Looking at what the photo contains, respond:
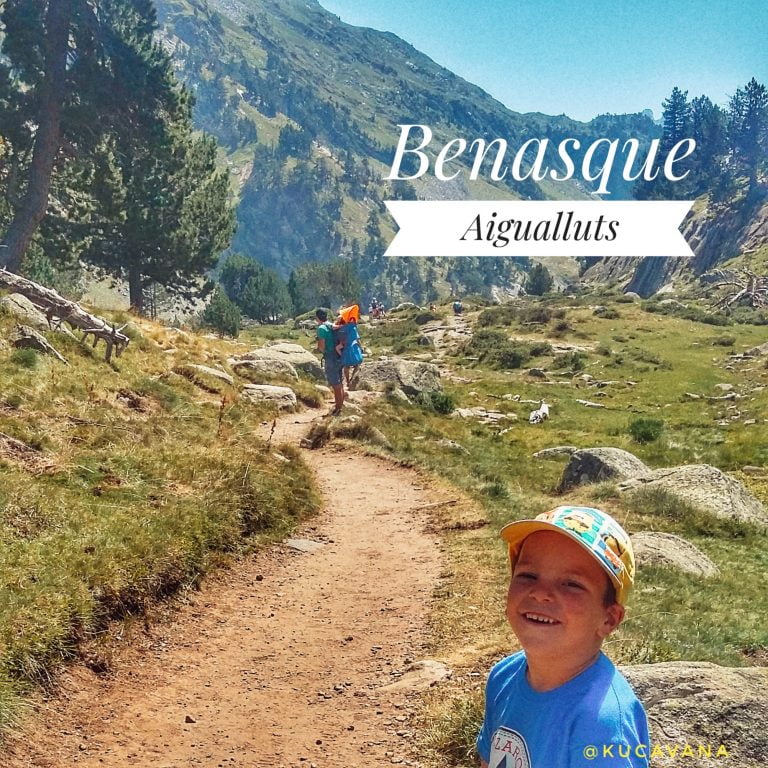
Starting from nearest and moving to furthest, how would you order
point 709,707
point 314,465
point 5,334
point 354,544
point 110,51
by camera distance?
point 709,707
point 354,544
point 5,334
point 314,465
point 110,51

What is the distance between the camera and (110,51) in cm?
2864

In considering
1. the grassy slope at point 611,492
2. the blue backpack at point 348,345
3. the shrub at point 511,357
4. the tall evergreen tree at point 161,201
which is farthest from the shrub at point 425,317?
the blue backpack at point 348,345

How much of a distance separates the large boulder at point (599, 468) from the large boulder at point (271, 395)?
29.1 feet

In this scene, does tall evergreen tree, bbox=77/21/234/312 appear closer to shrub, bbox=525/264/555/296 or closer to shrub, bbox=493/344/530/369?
shrub, bbox=493/344/530/369

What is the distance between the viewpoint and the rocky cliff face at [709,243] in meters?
113

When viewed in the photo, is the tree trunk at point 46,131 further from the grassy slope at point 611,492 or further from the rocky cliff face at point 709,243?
the rocky cliff face at point 709,243

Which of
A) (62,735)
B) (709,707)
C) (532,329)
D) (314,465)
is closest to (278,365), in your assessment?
(314,465)

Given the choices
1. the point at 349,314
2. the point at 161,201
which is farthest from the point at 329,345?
the point at 161,201

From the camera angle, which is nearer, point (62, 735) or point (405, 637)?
point (62, 735)

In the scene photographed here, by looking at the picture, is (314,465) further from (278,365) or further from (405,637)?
(278,365)

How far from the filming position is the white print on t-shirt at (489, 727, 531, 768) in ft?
7.61

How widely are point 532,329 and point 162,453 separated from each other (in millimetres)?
50591

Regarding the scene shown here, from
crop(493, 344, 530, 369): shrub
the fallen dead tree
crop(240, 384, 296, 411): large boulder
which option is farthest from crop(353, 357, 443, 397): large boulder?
crop(493, 344, 530, 369): shrub

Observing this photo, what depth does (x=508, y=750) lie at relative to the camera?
7.80ft
